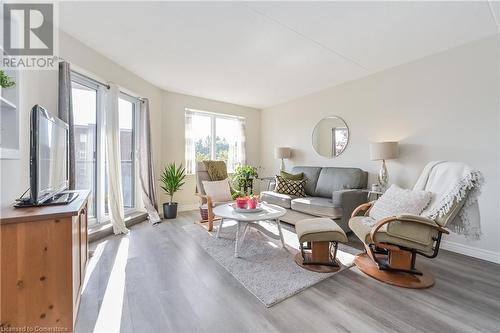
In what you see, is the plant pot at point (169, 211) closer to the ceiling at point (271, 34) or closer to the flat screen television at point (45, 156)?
the flat screen television at point (45, 156)

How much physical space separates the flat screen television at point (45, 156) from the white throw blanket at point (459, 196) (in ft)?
10.2

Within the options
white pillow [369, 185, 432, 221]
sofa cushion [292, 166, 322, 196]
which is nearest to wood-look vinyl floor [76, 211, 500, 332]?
white pillow [369, 185, 432, 221]

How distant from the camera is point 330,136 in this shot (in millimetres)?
4262

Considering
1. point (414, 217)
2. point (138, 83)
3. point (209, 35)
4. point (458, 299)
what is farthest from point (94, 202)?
point (458, 299)

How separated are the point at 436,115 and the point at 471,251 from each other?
1.72 m

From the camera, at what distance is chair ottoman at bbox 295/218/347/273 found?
2217 millimetres

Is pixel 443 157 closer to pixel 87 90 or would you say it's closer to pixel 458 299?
pixel 458 299

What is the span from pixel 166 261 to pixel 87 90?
2.58 metres

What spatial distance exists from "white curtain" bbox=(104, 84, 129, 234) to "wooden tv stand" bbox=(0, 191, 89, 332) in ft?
6.26

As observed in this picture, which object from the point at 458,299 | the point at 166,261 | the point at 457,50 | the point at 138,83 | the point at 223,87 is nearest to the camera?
the point at 458,299

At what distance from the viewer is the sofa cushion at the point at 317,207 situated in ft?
10.1

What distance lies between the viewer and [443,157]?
2859 millimetres

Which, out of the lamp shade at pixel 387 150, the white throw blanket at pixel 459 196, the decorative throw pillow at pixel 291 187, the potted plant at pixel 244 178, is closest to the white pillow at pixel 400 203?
the white throw blanket at pixel 459 196

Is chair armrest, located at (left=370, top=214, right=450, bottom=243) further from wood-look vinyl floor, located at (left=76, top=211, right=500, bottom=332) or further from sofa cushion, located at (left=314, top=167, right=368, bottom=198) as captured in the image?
sofa cushion, located at (left=314, top=167, right=368, bottom=198)
